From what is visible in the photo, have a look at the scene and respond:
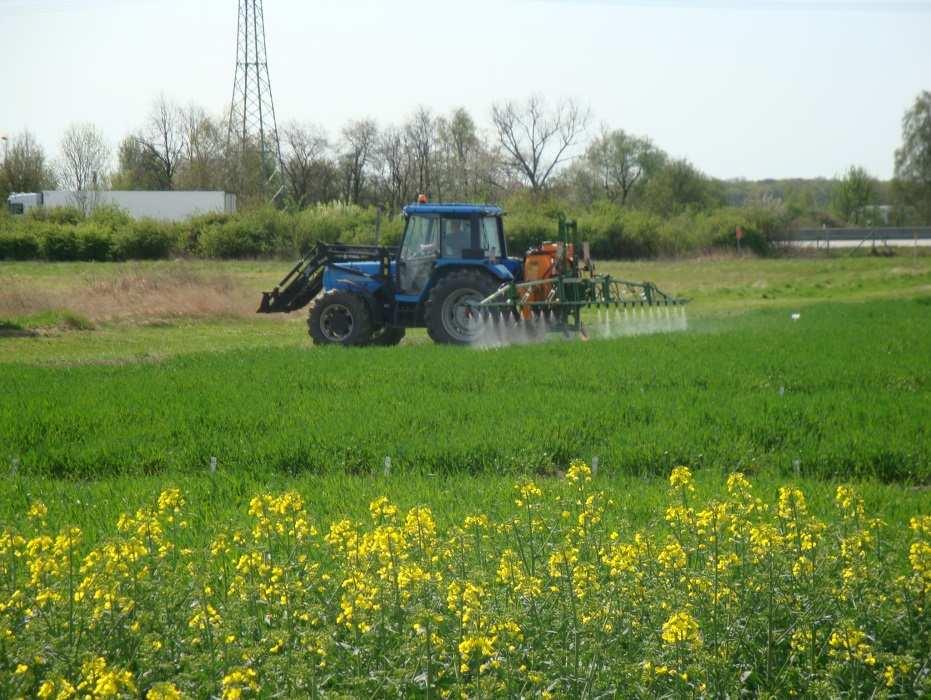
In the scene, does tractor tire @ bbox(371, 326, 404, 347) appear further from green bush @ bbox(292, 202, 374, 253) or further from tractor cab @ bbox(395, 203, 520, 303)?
green bush @ bbox(292, 202, 374, 253)

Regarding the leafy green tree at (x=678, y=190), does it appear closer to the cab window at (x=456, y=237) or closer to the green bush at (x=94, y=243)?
the green bush at (x=94, y=243)

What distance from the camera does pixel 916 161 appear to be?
8512 cm

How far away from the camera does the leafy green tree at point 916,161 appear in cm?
8450

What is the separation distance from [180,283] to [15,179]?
157ft

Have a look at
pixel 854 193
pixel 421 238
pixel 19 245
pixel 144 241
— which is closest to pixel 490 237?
pixel 421 238

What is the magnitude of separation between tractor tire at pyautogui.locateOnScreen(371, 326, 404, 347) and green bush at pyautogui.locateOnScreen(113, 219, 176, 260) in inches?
1250

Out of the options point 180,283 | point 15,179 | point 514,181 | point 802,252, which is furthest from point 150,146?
point 180,283

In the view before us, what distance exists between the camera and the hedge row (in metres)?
51.5

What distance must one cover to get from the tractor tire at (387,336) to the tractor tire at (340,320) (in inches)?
38.4

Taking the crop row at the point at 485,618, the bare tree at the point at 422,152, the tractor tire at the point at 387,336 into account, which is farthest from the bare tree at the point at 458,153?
the crop row at the point at 485,618

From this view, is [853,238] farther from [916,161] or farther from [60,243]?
[60,243]

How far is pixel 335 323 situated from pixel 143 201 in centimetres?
4360

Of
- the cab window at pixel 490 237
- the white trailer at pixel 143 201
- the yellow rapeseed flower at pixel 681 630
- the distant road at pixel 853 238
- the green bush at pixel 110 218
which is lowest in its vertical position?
the yellow rapeseed flower at pixel 681 630

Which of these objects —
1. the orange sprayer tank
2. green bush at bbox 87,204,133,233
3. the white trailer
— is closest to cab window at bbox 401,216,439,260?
the orange sprayer tank
